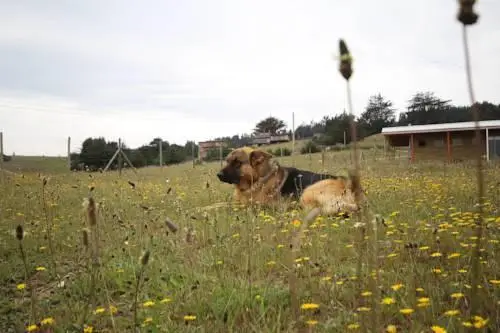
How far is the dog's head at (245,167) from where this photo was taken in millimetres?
8680

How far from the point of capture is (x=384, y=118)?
7881cm

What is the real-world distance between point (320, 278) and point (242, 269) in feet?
2.34

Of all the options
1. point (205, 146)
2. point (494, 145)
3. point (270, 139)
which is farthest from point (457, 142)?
point (270, 139)

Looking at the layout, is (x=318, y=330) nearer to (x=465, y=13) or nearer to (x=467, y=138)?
(x=465, y=13)

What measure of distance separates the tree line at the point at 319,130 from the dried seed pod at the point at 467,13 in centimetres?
2427

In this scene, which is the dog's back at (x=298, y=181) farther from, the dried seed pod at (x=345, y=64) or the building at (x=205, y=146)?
the building at (x=205, y=146)

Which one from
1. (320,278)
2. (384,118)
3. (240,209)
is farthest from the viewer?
(384,118)

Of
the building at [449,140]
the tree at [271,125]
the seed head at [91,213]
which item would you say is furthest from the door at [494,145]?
the tree at [271,125]

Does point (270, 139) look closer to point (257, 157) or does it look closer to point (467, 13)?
point (257, 157)

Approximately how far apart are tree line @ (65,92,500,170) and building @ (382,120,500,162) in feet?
6.44

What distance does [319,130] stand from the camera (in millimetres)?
68500

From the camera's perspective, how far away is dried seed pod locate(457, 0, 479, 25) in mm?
1051

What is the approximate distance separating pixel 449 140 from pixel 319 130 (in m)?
36.9

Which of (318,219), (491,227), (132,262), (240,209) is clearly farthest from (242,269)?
(240,209)
